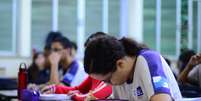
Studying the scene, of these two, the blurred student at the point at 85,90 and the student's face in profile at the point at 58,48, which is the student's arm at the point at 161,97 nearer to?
the blurred student at the point at 85,90

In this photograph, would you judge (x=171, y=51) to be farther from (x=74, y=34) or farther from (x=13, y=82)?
(x=13, y=82)

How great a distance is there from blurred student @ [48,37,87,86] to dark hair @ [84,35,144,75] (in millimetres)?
1954

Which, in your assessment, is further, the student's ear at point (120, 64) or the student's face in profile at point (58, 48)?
the student's face in profile at point (58, 48)

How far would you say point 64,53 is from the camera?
3977mm

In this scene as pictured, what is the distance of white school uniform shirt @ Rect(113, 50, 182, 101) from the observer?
1.69 metres

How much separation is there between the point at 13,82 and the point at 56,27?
12.2 ft

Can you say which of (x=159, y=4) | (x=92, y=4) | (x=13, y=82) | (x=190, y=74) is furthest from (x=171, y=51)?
(x=190, y=74)

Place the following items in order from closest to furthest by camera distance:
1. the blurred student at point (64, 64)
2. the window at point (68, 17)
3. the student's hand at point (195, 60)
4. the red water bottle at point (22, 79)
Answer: the red water bottle at point (22, 79), the student's hand at point (195, 60), the blurred student at point (64, 64), the window at point (68, 17)

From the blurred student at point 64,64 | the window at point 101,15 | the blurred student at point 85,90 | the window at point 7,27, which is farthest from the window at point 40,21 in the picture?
the blurred student at point 85,90

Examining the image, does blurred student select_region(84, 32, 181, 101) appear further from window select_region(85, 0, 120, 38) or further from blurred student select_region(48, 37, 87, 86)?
window select_region(85, 0, 120, 38)

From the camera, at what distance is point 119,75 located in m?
1.73

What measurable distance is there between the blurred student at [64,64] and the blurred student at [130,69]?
1.83 metres

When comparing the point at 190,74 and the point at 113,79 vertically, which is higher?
the point at 113,79

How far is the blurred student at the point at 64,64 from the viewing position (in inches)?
148
